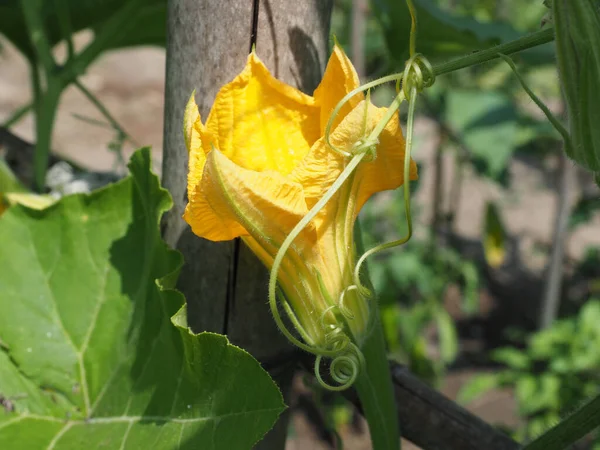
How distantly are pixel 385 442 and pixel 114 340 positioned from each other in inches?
13.4

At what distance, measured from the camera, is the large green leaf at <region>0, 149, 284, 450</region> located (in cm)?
77

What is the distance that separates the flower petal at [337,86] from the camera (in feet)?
2.29

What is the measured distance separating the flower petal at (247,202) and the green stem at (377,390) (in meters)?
0.13

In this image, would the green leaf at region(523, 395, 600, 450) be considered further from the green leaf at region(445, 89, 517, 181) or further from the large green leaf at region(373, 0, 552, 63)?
the green leaf at region(445, 89, 517, 181)

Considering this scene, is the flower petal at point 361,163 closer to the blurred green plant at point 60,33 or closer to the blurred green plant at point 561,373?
the blurred green plant at point 60,33

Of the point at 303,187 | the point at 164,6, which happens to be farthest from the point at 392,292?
the point at 303,187

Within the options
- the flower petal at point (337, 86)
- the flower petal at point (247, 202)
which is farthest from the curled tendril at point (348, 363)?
the flower petal at point (337, 86)

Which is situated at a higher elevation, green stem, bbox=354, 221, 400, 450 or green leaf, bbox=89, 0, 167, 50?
green leaf, bbox=89, 0, 167, 50

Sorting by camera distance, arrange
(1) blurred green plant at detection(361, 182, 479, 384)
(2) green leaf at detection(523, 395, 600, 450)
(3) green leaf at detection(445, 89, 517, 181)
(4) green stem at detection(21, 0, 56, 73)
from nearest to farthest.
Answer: (2) green leaf at detection(523, 395, 600, 450) < (4) green stem at detection(21, 0, 56, 73) < (3) green leaf at detection(445, 89, 517, 181) < (1) blurred green plant at detection(361, 182, 479, 384)

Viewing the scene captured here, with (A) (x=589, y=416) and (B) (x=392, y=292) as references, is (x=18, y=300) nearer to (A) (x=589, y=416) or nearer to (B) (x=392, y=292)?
(A) (x=589, y=416)

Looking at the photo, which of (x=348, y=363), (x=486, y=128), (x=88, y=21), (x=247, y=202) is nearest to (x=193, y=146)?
(x=247, y=202)

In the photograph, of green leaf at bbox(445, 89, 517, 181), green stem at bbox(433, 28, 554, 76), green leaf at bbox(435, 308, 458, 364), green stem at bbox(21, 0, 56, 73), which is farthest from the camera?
Result: green leaf at bbox(435, 308, 458, 364)

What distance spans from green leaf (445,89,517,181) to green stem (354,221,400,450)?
1783 mm

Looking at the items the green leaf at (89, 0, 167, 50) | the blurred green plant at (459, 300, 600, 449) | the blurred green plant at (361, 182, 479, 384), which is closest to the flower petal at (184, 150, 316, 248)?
the green leaf at (89, 0, 167, 50)
